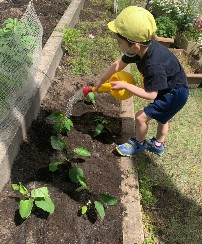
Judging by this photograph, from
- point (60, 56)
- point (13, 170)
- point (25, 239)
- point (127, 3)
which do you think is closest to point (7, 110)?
point (13, 170)

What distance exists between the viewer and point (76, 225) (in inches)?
92.2

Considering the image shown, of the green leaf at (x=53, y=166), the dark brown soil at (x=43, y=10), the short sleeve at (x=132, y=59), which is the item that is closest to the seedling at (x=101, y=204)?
the green leaf at (x=53, y=166)

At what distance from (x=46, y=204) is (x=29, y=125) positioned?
39.2 inches

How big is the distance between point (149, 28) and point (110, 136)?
113cm

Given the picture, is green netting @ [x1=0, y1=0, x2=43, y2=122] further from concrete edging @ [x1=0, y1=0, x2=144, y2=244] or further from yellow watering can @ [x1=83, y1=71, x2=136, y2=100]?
yellow watering can @ [x1=83, y1=71, x2=136, y2=100]

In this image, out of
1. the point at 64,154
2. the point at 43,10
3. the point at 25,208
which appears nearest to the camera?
the point at 25,208

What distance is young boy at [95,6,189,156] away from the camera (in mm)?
2531

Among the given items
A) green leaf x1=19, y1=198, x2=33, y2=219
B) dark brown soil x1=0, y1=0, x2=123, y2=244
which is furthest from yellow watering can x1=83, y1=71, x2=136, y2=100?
green leaf x1=19, y1=198, x2=33, y2=219

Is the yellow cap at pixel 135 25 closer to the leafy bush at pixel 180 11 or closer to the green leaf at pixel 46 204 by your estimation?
the green leaf at pixel 46 204

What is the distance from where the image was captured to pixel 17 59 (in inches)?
113

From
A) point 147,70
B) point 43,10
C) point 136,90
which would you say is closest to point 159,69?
point 147,70

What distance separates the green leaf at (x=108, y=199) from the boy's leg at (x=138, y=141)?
0.67m

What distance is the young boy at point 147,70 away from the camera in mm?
2531

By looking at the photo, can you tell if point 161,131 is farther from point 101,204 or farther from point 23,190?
point 23,190
